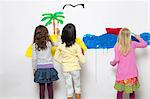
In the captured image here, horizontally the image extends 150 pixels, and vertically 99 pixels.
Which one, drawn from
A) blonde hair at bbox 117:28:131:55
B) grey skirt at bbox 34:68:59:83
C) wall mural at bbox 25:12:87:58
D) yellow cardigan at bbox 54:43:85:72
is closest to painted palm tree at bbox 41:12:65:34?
wall mural at bbox 25:12:87:58

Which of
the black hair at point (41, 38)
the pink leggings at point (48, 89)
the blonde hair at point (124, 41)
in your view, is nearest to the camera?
the blonde hair at point (124, 41)

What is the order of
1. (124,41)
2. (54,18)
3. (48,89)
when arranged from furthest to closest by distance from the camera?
1. (54,18)
2. (48,89)
3. (124,41)

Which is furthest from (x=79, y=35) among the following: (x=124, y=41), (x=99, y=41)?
(x=124, y=41)

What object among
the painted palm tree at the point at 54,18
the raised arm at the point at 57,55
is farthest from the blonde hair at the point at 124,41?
the painted palm tree at the point at 54,18

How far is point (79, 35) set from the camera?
3572 mm

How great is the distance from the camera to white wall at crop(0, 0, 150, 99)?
351 cm

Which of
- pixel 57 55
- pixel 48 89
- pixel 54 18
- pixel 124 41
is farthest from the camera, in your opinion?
pixel 54 18

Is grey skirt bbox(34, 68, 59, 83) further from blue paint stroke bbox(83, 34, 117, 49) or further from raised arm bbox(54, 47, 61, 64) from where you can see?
blue paint stroke bbox(83, 34, 117, 49)

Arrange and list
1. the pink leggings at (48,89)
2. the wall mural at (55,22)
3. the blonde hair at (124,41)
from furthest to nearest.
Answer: the wall mural at (55,22)
the pink leggings at (48,89)
the blonde hair at (124,41)

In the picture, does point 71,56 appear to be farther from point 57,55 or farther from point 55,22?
point 55,22

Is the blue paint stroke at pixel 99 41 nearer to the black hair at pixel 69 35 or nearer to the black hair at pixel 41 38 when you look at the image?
the black hair at pixel 69 35

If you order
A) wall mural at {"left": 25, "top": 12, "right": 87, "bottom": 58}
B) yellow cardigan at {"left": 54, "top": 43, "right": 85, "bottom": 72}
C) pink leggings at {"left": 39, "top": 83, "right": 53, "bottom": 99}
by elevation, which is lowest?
pink leggings at {"left": 39, "top": 83, "right": 53, "bottom": 99}

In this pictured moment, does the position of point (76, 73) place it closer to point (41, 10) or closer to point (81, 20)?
point (81, 20)

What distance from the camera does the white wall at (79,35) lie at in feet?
11.5
